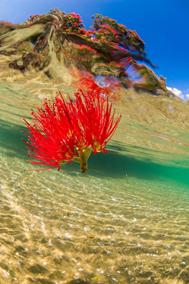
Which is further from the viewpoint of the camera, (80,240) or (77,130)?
(80,240)

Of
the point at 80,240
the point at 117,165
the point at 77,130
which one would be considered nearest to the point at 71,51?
the point at 80,240

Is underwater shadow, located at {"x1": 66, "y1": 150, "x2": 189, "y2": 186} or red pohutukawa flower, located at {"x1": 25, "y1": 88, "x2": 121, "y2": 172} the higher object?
red pohutukawa flower, located at {"x1": 25, "y1": 88, "x2": 121, "y2": 172}

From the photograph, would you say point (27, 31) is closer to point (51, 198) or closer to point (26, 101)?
point (26, 101)

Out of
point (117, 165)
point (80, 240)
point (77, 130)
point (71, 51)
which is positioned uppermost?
point (71, 51)

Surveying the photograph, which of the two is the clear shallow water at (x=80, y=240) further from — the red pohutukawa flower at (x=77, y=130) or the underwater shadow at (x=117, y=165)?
the underwater shadow at (x=117, y=165)

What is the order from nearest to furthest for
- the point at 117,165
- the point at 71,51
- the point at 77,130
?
the point at 77,130, the point at 71,51, the point at 117,165

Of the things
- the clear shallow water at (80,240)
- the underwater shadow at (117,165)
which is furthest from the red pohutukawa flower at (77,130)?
the underwater shadow at (117,165)

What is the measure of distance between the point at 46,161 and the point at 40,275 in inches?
65.7

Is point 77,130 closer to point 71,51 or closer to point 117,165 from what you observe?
point 71,51

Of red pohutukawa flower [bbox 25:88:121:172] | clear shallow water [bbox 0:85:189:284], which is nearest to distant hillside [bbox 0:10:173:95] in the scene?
clear shallow water [bbox 0:85:189:284]

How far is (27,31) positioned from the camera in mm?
16531

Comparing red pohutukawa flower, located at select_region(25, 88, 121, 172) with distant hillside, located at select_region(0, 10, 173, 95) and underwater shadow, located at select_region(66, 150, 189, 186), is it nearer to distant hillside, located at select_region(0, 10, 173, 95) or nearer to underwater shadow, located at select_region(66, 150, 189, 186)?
distant hillside, located at select_region(0, 10, 173, 95)

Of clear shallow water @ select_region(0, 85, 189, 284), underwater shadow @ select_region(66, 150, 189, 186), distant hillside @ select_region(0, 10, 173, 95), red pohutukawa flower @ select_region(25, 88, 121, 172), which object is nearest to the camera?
red pohutukawa flower @ select_region(25, 88, 121, 172)

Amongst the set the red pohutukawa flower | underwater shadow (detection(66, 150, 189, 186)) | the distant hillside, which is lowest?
underwater shadow (detection(66, 150, 189, 186))
